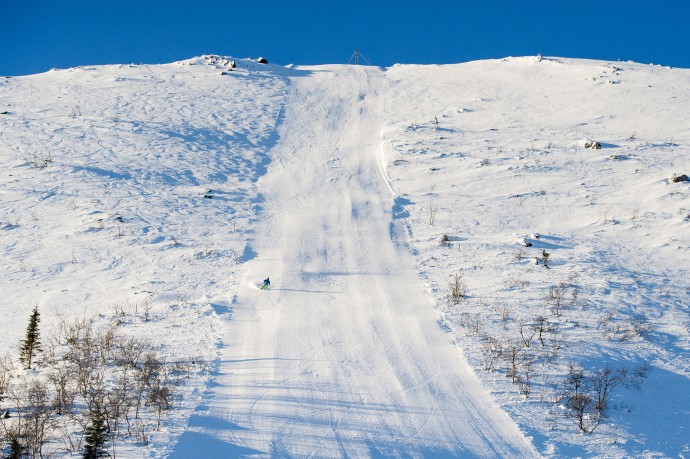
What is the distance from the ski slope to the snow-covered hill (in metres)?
0.06

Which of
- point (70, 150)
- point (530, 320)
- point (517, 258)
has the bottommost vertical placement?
point (530, 320)

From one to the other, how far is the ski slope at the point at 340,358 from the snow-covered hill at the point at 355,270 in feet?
0.18

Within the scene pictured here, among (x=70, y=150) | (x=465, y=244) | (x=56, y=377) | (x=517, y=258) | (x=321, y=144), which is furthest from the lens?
(x=321, y=144)

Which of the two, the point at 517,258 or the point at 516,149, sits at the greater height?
the point at 516,149

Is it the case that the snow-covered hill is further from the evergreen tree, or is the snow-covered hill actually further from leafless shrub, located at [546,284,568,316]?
the evergreen tree

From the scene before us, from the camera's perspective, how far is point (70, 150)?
24734mm

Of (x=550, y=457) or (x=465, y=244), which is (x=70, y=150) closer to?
(x=465, y=244)

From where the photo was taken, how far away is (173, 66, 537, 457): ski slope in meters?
9.22

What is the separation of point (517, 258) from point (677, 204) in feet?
22.9

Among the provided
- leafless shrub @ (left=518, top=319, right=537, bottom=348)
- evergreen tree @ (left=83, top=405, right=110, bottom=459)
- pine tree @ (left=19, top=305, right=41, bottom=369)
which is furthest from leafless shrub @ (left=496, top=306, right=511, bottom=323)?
pine tree @ (left=19, top=305, right=41, bottom=369)

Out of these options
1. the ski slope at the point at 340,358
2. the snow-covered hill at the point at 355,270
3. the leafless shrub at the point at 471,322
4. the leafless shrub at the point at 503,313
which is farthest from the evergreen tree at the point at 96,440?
the leafless shrub at the point at 503,313

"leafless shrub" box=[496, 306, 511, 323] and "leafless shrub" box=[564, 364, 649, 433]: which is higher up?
"leafless shrub" box=[496, 306, 511, 323]

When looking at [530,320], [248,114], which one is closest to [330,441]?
[530,320]

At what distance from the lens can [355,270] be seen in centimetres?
1600
